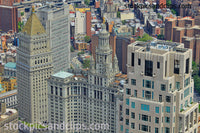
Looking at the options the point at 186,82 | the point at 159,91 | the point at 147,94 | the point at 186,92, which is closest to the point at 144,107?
the point at 147,94

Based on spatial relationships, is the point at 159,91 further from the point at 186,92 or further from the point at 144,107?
the point at 186,92

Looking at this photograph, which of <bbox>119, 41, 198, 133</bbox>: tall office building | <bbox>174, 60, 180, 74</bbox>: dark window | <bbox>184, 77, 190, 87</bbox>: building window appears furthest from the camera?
<bbox>184, 77, 190, 87</bbox>: building window

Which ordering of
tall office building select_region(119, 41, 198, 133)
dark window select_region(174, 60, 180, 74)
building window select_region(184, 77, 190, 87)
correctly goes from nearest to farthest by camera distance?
1. tall office building select_region(119, 41, 198, 133)
2. dark window select_region(174, 60, 180, 74)
3. building window select_region(184, 77, 190, 87)

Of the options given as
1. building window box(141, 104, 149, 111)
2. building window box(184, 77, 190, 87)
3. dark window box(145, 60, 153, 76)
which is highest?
dark window box(145, 60, 153, 76)

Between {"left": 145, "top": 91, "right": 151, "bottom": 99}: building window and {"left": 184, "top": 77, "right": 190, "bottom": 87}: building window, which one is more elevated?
{"left": 184, "top": 77, "right": 190, "bottom": 87}: building window

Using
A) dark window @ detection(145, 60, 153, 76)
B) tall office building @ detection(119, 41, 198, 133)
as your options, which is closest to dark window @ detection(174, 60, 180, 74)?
tall office building @ detection(119, 41, 198, 133)

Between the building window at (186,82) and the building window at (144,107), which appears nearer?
the building window at (144,107)

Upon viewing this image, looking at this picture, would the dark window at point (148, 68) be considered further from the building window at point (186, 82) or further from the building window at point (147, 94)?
the building window at point (186, 82)

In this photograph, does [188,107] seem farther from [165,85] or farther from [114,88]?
[114,88]

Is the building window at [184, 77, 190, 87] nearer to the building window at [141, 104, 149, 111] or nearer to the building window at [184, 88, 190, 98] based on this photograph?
the building window at [184, 88, 190, 98]

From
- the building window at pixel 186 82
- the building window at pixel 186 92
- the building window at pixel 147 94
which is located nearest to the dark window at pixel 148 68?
the building window at pixel 147 94
